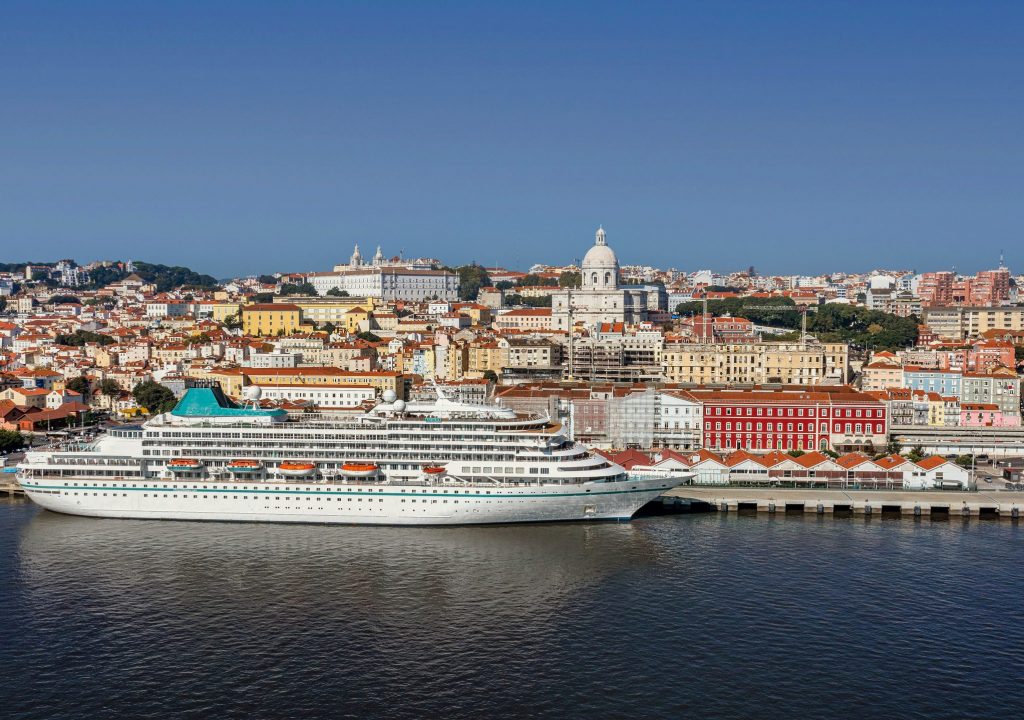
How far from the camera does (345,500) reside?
67.4ft

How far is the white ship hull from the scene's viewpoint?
66.7 ft

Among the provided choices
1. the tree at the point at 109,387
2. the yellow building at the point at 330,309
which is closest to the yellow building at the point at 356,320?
the yellow building at the point at 330,309

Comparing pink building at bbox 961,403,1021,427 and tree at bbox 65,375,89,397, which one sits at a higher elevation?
tree at bbox 65,375,89,397

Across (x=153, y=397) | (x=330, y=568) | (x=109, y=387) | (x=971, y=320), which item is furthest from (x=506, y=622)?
(x=971, y=320)

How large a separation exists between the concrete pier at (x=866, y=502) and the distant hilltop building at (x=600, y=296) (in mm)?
39033

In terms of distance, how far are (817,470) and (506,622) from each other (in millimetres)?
12338

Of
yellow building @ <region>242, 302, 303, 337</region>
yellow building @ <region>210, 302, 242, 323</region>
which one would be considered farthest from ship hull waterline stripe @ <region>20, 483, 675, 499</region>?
yellow building @ <region>210, 302, 242, 323</region>

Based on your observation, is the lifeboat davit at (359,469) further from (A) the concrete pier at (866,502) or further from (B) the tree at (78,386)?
(B) the tree at (78,386)

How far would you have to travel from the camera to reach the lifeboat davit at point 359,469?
20766 mm

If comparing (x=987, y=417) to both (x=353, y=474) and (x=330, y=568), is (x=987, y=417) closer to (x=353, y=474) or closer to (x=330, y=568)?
(x=353, y=474)

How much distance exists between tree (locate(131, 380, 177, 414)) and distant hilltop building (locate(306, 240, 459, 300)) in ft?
137

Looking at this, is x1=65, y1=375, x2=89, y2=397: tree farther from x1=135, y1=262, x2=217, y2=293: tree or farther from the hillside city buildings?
x1=135, y1=262, x2=217, y2=293: tree

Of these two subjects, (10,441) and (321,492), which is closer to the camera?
(321,492)

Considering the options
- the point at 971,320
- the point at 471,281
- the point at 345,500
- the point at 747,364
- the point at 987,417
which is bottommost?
the point at 345,500
